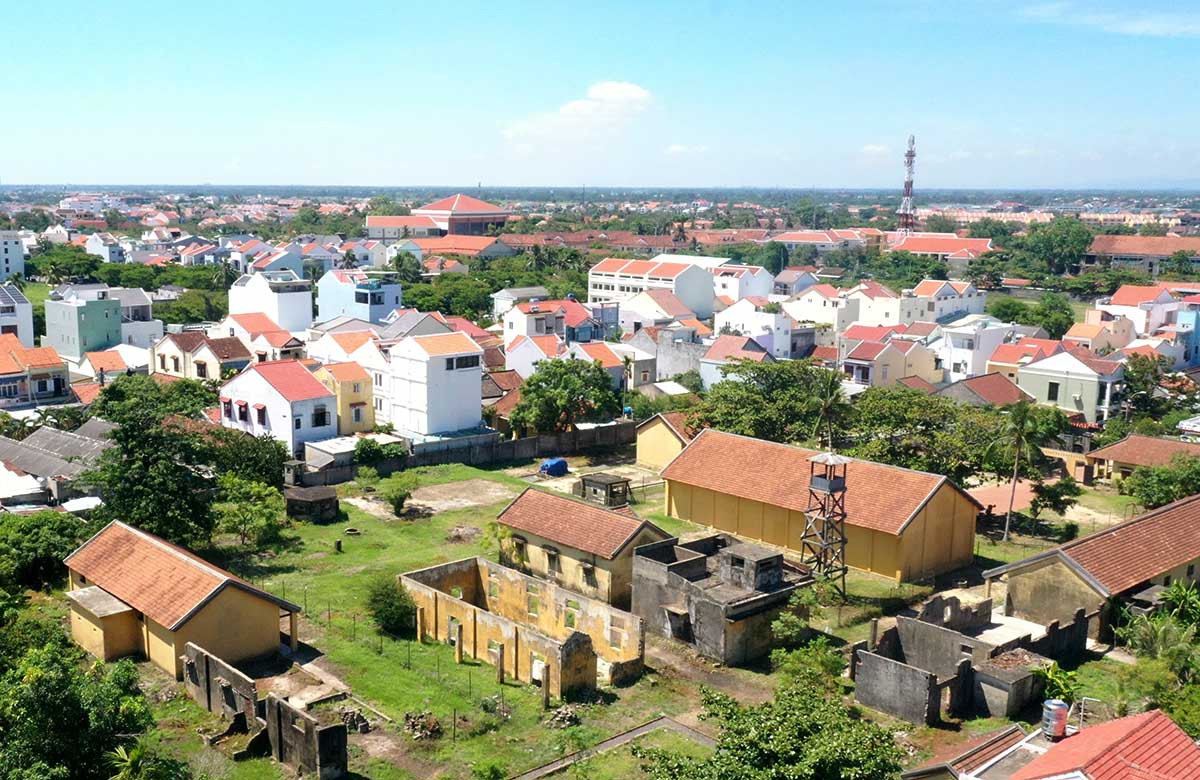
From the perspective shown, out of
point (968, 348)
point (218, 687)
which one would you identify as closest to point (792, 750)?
point (218, 687)

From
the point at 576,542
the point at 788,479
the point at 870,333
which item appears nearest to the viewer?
the point at 576,542

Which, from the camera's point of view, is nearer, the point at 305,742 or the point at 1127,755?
the point at 1127,755

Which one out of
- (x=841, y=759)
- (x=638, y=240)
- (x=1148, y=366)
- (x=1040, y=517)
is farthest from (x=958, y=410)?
(x=638, y=240)

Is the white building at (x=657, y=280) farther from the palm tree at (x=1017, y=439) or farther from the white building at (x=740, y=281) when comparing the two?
the palm tree at (x=1017, y=439)

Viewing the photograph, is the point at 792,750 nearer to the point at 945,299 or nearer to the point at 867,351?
the point at 867,351

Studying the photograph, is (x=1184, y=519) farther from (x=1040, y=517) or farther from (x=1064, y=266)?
(x=1064, y=266)

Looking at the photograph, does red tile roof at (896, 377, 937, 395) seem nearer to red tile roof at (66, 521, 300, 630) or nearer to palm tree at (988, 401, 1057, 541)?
palm tree at (988, 401, 1057, 541)

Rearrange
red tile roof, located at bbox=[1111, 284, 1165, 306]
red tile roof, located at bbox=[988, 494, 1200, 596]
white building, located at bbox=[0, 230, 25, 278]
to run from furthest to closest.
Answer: white building, located at bbox=[0, 230, 25, 278], red tile roof, located at bbox=[1111, 284, 1165, 306], red tile roof, located at bbox=[988, 494, 1200, 596]

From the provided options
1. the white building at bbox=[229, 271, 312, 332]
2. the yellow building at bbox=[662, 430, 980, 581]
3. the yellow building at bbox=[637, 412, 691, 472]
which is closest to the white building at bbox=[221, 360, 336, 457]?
the yellow building at bbox=[637, 412, 691, 472]
